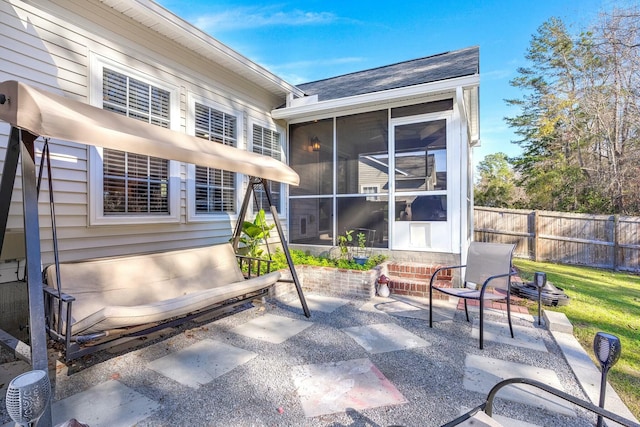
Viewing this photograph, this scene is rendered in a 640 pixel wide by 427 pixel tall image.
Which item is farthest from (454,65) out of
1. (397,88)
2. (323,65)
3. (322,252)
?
(323,65)

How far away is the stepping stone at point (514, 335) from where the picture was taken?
3137mm

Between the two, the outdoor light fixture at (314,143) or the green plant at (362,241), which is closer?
the green plant at (362,241)

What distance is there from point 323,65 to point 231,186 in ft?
34.9

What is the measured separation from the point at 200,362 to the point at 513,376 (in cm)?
260

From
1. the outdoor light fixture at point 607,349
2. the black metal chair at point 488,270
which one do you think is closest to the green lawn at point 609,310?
the black metal chair at point 488,270

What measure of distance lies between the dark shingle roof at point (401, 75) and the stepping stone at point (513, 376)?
4134mm

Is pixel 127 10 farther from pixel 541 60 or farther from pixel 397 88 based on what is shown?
pixel 541 60

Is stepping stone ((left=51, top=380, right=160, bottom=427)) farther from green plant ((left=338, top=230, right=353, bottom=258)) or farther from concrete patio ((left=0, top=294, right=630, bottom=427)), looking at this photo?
green plant ((left=338, top=230, right=353, bottom=258))

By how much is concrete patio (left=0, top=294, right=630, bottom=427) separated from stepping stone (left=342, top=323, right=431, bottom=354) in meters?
0.01

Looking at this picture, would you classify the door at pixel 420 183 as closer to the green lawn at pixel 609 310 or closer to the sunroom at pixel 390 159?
the sunroom at pixel 390 159

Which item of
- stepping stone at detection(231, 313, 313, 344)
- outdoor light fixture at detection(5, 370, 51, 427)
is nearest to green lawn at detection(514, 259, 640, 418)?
stepping stone at detection(231, 313, 313, 344)

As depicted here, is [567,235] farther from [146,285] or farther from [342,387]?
[146,285]

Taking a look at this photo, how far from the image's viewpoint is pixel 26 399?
0.83 m

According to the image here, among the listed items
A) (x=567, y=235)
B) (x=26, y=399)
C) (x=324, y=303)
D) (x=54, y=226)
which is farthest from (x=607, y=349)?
(x=567, y=235)
